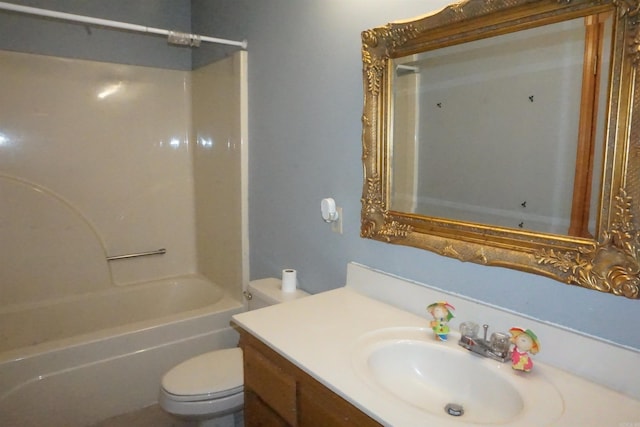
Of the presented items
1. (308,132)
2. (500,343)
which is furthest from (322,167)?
(500,343)

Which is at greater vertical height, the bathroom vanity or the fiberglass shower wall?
the fiberglass shower wall

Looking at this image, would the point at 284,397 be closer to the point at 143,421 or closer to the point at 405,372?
the point at 405,372

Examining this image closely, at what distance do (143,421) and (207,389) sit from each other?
768mm

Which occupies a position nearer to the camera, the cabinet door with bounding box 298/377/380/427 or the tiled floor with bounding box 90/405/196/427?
the cabinet door with bounding box 298/377/380/427

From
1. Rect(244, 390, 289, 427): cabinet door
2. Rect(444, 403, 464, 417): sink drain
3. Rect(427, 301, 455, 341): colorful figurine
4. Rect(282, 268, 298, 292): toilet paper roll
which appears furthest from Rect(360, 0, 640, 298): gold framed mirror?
Rect(244, 390, 289, 427): cabinet door

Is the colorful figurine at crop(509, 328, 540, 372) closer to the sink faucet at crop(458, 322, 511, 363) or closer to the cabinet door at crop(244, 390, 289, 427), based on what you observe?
the sink faucet at crop(458, 322, 511, 363)

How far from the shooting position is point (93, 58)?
2.63 metres

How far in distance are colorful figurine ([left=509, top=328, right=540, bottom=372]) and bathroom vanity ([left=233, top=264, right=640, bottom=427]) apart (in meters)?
0.03

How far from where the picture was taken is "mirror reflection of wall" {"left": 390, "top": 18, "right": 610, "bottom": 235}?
1.03 meters

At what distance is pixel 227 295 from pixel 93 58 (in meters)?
1.74

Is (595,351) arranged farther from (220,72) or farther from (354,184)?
(220,72)

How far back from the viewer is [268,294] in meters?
1.96

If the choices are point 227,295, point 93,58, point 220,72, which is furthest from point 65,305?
point 220,72

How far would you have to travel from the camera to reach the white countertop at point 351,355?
87 cm
